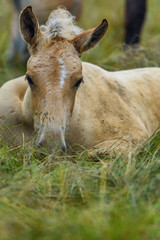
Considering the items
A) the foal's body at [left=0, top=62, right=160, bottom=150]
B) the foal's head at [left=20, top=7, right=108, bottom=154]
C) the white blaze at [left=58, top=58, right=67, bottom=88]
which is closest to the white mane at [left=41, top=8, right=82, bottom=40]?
the foal's head at [left=20, top=7, right=108, bottom=154]

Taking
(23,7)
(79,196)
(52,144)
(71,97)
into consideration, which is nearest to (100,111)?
(71,97)

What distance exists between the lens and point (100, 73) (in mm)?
5324

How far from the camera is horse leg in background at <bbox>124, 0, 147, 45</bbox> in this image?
8.02m

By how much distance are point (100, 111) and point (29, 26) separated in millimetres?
1259

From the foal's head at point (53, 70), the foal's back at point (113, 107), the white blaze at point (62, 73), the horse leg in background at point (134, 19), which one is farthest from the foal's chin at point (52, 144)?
the horse leg in background at point (134, 19)

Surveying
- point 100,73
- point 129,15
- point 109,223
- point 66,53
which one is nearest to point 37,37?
point 66,53

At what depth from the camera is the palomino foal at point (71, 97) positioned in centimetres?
399

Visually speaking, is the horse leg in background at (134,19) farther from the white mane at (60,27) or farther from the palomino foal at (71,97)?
the white mane at (60,27)

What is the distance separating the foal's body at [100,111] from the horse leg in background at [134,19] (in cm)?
252

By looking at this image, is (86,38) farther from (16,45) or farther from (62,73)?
(16,45)

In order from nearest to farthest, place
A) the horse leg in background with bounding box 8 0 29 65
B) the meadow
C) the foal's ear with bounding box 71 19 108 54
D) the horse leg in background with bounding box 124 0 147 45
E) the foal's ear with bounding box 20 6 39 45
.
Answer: the meadow
the foal's ear with bounding box 20 6 39 45
the foal's ear with bounding box 71 19 108 54
the horse leg in background with bounding box 124 0 147 45
the horse leg in background with bounding box 8 0 29 65

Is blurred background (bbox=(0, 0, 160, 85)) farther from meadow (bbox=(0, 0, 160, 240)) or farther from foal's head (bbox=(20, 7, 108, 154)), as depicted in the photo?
meadow (bbox=(0, 0, 160, 240))

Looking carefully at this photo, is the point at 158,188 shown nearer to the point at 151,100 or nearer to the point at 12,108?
the point at 12,108

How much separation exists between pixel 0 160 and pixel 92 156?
899mm
